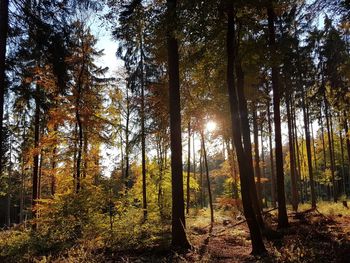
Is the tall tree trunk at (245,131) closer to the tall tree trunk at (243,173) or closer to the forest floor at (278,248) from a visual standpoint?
the forest floor at (278,248)

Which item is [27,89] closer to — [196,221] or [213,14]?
[213,14]

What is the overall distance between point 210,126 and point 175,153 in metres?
8.09

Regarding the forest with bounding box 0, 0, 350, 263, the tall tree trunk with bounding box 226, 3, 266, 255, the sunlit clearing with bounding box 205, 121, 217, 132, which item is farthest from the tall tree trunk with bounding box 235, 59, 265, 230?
the sunlit clearing with bounding box 205, 121, 217, 132

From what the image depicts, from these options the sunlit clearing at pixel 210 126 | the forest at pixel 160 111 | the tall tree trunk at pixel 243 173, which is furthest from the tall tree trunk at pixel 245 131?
the sunlit clearing at pixel 210 126

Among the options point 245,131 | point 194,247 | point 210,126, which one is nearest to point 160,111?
point 210,126

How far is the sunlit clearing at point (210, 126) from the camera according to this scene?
17.8m

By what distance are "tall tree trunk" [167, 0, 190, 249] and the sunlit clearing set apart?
23.6 feet

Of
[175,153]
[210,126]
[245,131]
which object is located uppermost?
[210,126]

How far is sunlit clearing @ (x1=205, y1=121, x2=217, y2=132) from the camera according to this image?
1778cm

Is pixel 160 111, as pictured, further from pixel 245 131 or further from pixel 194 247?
pixel 194 247

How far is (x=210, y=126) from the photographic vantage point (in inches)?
717

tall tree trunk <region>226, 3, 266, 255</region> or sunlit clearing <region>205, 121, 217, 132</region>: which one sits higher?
sunlit clearing <region>205, 121, 217, 132</region>

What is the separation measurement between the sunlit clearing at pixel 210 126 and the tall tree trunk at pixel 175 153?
7199 mm

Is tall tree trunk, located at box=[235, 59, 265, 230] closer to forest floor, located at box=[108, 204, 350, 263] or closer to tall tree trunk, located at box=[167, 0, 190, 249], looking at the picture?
forest floor, located at box=[108, 204, 350, 263]
